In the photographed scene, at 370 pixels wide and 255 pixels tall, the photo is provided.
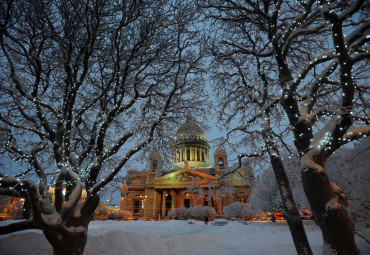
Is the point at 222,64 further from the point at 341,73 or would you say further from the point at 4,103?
the point at 4,103

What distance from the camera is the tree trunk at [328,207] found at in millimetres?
3377

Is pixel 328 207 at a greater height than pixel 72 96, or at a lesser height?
lesser

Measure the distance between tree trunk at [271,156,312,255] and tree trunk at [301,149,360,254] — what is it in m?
1.05

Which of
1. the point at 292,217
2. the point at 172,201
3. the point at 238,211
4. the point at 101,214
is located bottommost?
the point at 101,214

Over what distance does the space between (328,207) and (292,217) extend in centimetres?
143

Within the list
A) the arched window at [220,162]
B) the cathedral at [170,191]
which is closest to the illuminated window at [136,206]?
the cathedral at [170,191]

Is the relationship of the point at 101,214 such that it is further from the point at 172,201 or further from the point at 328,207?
the point at 328,207

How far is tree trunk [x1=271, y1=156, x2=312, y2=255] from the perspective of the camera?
4461mm

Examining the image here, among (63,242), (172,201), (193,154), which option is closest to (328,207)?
(63,242)

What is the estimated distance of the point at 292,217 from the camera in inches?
185

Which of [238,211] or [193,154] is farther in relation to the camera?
[193,154]

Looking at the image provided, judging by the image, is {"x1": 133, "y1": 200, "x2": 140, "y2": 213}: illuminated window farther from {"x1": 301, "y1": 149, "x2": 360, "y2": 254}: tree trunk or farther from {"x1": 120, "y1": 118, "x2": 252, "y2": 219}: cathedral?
{"x1": 301, "y1": 149, "x2": 360, "y2": 254}: tree trunk

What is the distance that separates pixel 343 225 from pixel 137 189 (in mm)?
53374

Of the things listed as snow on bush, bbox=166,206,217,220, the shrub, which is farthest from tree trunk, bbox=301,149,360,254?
the shrub
